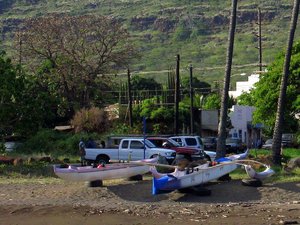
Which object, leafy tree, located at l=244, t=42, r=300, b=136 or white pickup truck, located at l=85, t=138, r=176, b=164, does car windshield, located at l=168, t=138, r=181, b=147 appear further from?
leafy tree, located at l=244, t=42, r=300, b=136

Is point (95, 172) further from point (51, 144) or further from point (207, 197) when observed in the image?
point (51, 144)

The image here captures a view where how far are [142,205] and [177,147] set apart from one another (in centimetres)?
1409

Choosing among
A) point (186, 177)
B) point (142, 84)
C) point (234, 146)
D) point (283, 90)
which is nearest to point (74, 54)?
point (234, 146)

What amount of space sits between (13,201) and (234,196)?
732cm

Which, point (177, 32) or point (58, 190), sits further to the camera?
point (177, 32)

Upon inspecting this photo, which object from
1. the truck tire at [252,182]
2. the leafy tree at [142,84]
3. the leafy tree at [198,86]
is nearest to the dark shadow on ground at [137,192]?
the truck tire at [252,182]

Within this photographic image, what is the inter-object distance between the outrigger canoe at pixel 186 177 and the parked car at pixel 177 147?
9304 mm

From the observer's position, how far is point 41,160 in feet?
112

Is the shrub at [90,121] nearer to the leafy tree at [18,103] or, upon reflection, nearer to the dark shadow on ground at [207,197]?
the leafy tree at [18,103]

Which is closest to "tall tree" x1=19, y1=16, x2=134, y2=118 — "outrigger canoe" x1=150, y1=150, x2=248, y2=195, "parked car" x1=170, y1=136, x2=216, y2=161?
"parked car" x1=170, y1=136, x2=216, y2=161

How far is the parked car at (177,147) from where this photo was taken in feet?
112

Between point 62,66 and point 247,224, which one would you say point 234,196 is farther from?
point 62,66

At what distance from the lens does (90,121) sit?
168 feet

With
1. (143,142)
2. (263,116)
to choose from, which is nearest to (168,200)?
(143,142)
